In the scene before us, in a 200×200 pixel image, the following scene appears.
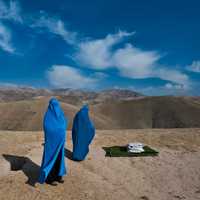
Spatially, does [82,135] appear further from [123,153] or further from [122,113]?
[122,113]

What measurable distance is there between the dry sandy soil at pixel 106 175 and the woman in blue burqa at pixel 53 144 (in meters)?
0.38

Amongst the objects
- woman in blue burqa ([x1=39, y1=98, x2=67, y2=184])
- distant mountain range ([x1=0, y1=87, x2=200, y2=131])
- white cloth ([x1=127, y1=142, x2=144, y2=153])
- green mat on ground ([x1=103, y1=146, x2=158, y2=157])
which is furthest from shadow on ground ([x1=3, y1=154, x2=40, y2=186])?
distant mountain range ([x1=0, y1=87, x2=200, y2=131])

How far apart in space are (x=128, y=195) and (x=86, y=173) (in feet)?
6.33

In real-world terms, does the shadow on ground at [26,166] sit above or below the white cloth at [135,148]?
below

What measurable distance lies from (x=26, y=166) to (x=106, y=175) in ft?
9.30

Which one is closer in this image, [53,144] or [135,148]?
[53,144]

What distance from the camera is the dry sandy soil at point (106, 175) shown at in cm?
807

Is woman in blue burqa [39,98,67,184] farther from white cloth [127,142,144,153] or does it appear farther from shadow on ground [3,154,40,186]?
white cloth [127,142,144,153]

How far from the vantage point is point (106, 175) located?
32.5 ft

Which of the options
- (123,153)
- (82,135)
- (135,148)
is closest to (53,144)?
(82,135)

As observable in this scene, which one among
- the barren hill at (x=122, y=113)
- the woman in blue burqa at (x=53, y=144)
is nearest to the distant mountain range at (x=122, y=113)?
the barren hill at (x=122, y=113)

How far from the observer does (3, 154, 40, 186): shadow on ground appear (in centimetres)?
875

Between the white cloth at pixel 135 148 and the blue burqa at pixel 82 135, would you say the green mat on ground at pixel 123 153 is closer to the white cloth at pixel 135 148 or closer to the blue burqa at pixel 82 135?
the white cloth at pixel 135 148

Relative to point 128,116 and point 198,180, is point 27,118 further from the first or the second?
point 198,180
